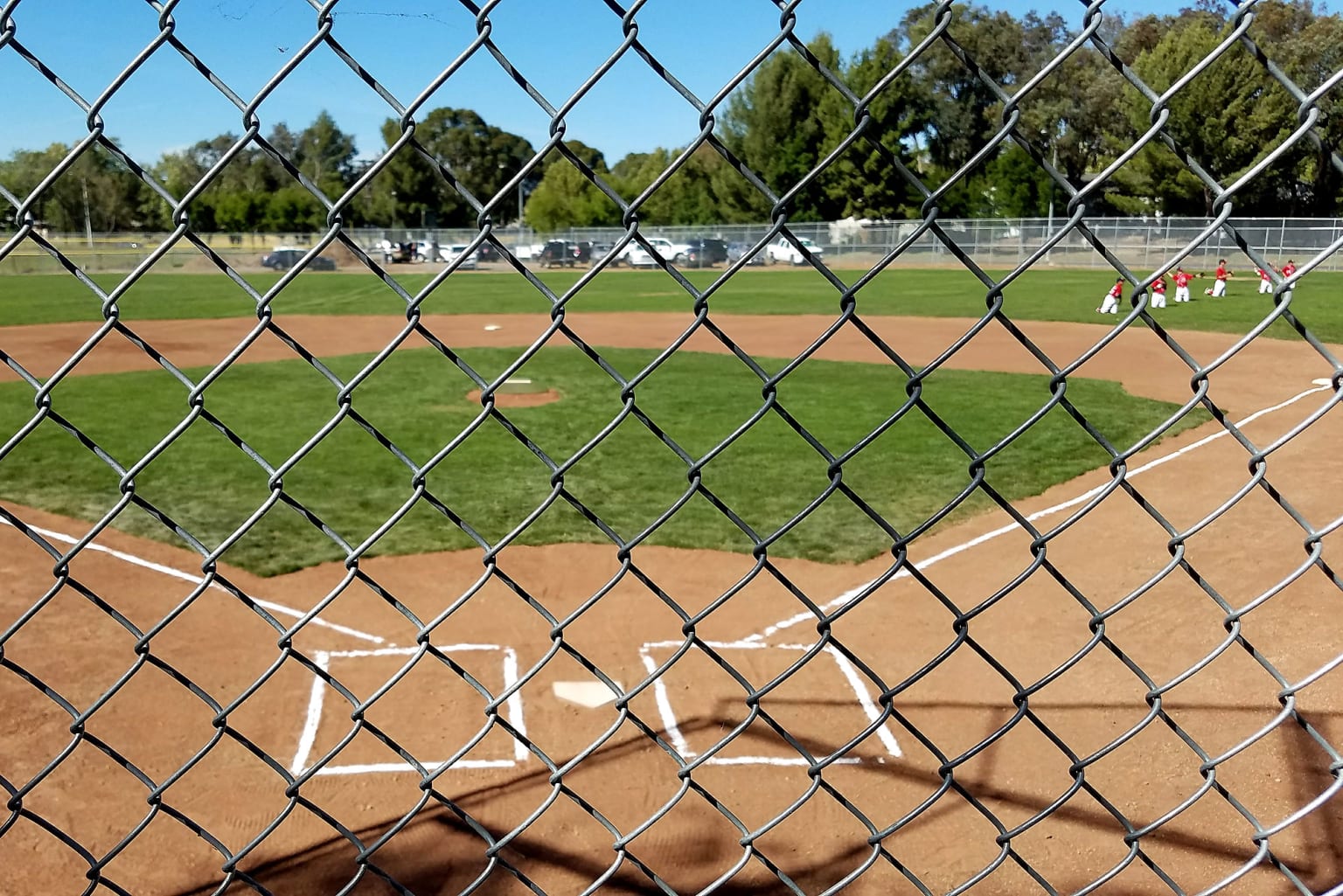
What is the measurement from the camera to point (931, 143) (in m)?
18.0

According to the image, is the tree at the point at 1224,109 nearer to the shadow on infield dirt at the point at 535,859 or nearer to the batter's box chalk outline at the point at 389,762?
the shadow on infield dirt at the point at 535,859

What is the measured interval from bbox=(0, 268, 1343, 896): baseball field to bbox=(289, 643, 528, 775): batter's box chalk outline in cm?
3

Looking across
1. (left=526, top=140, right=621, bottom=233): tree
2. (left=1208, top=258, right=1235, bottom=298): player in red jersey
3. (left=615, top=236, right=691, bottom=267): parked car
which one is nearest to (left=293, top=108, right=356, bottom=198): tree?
(left=615, top=236, right=691, bottom=267): parked car

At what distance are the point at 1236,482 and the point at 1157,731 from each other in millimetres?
4859

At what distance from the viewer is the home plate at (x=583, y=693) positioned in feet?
16.1

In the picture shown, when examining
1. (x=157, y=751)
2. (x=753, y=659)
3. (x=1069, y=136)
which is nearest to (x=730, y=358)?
(x=1069, y=136)

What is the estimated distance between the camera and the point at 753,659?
5.31 metres

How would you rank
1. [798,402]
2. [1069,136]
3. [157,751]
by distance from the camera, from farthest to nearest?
[798,402], [1069,136], [157,751]

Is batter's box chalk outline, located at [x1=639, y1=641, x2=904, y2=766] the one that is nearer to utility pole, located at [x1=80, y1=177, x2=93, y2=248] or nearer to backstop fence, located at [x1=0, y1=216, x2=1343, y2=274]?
utility pole, located at [x1=80, y1=177, x2=93, y2=248]

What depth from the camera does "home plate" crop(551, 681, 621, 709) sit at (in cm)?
490

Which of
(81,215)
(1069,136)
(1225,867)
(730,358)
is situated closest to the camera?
(1225,867)

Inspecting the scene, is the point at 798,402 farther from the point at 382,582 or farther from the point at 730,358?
the point at 382,582

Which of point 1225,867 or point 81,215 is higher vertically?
point 81,215

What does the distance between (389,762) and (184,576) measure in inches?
118
